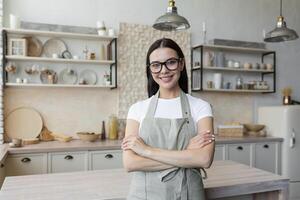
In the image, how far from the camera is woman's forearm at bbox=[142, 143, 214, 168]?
1297mm

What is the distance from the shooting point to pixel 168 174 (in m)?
1.34

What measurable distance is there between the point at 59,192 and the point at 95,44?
2.72m

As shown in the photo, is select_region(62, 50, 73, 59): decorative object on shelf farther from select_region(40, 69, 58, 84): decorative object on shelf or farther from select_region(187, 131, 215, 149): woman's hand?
select_region(187, 131, 215, 149): woman's hand

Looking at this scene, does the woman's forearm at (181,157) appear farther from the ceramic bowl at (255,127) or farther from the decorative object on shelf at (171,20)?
the ceramic bowl at (255,127)

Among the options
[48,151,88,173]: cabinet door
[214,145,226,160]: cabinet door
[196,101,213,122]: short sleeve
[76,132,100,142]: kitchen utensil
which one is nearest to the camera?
[196,101,213,122]: short sleeve

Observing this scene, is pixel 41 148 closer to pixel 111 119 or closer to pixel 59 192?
pixel 111 119

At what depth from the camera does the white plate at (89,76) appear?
392cm

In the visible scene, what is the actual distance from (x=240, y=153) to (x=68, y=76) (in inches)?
100

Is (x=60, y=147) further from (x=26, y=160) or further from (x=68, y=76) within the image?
(x=68, y=76)

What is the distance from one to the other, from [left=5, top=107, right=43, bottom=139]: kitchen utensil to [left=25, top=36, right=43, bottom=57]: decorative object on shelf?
2.29ft

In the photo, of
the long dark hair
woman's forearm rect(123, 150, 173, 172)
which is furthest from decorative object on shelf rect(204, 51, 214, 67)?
woman's forearm rect(123, 150, 173, 172)

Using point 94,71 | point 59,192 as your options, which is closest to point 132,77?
point 94,71

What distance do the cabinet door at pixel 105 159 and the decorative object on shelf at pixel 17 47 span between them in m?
1.50

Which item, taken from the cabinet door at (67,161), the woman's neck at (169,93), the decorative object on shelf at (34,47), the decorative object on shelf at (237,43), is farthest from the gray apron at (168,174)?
the decorative object on shelf at (237,43)
